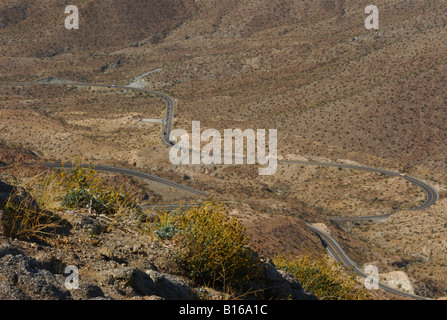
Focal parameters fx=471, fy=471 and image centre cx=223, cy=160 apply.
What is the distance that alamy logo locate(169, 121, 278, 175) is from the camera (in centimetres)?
7556

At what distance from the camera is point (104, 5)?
169750 millimetres

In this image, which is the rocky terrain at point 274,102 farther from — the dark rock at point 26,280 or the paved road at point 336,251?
the dark rock at point 26,280

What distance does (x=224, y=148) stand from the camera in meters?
79.4

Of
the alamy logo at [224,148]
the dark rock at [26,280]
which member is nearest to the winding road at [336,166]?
the alamy logo at [224,148]

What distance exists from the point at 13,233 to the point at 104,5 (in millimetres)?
175762

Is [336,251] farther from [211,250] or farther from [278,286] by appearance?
[211,250]

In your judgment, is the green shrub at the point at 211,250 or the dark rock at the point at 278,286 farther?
the dark rock at the point at 278,286

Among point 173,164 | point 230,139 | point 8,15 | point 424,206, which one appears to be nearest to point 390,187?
point 424,206

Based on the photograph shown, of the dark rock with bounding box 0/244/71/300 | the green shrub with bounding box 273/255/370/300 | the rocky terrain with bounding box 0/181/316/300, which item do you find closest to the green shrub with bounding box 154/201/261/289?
the rocky terrain with bounding box 0/181/316/300

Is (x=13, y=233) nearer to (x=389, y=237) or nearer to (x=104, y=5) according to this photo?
(x=389, y=237)

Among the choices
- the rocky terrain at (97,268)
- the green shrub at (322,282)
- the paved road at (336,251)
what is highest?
the rocky terrain at (97,268)

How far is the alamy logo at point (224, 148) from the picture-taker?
7556 centimetres

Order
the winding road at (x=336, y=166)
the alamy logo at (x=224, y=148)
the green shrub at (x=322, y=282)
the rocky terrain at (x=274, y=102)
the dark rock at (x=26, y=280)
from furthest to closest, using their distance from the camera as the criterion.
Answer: the alamy logo at (x=224, y=148)
the rocky terrain at (x=274, y=102)
the winding road at (x=336, y=166)
the green shrub at (x=322, y=282)
the dark rock at (x=26, y=280)

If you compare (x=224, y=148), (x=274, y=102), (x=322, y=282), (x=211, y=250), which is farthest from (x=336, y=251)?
(x=274, y=102)
